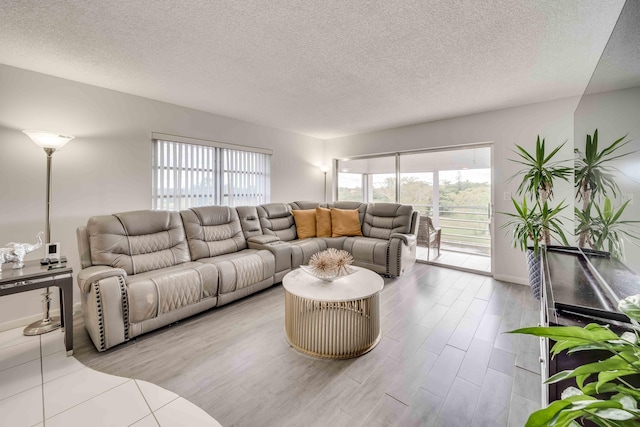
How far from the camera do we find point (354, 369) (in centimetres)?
186

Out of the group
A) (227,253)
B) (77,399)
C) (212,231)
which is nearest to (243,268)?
(227,253)

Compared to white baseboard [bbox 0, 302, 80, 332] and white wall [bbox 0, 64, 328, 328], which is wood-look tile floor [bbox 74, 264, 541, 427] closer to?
white baseboard [bbox 0, 302, 80, 332]

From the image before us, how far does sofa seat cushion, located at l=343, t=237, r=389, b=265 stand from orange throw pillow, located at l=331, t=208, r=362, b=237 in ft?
0.77

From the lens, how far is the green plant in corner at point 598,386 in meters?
0.44

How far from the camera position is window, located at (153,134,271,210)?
3561mm

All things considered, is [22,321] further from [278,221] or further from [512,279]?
[512,279]

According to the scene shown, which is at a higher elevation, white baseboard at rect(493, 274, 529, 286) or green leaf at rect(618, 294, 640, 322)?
green leaf at rect(618, 294, 640, 322)

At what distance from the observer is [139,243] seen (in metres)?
2.70

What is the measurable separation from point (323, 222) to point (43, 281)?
3.42 meters

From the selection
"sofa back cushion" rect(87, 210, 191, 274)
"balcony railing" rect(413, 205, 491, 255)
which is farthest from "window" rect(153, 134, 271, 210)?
"balcony railing" rect(413, 205, 491, 255)

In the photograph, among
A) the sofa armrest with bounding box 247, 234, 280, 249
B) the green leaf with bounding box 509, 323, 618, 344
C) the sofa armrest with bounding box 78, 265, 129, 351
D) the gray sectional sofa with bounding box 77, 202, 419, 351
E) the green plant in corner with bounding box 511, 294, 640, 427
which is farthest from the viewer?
the sofa armrest with bounding box 247, 234, 280, 249

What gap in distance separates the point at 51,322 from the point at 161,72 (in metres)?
2.73

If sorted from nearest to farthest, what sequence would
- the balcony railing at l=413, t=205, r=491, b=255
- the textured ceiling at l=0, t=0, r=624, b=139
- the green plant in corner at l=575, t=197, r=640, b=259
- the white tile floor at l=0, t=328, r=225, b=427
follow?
the green plant in corner at l=575, t=197, r=640, b=259
the white tile floor at l=0, t=328, r=225, b=427
the textured ceiling at l=0, t=0, r=624, b=139
the balcony railing at l=413, t=205, r=491, b=255

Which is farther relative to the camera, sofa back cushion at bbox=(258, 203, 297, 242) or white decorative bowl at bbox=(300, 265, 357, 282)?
sofa back cushion at bbox=(258, 203, 297, 242)
